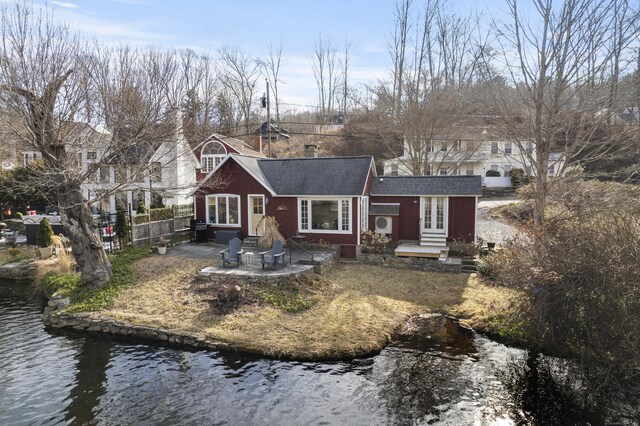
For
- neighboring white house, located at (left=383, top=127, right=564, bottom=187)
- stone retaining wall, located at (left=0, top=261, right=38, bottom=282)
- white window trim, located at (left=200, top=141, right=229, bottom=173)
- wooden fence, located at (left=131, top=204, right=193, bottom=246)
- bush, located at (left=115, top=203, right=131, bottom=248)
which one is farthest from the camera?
white window trim, located at (left=200, top=141, right=229, bottom=173)

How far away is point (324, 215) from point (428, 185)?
550 cm

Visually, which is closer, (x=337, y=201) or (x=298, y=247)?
(x=337, y=201)

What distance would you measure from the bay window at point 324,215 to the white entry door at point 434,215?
403cm

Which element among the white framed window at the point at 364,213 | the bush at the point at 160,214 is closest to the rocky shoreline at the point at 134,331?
the bush at the point at 160,214

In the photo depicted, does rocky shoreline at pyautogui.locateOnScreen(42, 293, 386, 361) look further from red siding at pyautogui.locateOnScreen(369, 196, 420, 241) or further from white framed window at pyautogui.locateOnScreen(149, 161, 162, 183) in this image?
red siding at pyautogui.locateOnScreen(369, 196, 420, 241)

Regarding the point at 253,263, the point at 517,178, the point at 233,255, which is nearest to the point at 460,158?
the point at 517,178

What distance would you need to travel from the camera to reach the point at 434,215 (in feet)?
66.4

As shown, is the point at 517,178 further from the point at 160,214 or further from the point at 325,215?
the point at 160,214

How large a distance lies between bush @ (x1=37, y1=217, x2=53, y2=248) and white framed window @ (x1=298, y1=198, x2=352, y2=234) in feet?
39.9

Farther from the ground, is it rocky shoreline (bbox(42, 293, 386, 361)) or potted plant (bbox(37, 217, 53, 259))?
potted plant (bbox(37, 217, 53, 259))

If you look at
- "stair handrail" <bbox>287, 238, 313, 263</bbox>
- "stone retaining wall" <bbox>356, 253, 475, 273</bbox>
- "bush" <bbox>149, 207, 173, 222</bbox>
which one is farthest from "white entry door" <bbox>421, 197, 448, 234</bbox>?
"bush" <bbox>149, 207, 173, 222</bbox>

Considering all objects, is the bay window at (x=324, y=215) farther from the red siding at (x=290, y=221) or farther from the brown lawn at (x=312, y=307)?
the brown lawn at (x=312, y=307)

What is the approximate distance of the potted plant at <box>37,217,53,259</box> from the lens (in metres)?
19.4

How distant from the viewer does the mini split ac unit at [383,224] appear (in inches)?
821
